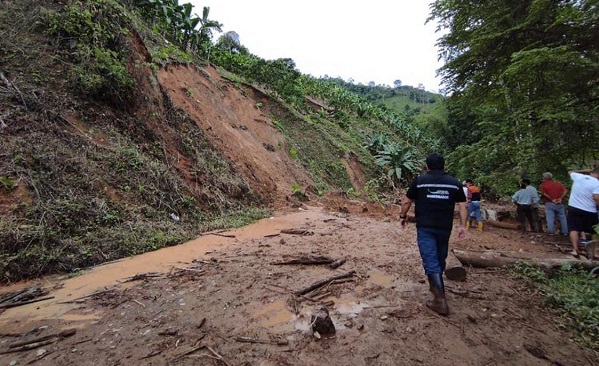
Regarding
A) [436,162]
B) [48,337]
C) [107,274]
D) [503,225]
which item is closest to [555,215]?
[503,225]

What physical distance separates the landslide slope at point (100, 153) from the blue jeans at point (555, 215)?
7528 millimetres

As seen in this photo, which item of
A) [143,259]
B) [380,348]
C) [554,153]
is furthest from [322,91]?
[380,348]

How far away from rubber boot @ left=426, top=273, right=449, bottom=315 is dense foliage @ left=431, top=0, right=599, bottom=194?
3.83 meters

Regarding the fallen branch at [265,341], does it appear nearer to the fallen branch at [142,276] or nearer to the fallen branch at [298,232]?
the fallen branch at [142,276]

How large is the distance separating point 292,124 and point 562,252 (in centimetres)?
1614

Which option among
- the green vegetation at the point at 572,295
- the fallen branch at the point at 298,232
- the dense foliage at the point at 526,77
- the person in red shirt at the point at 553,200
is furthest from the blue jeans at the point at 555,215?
the fallen branch at the point at 298,232

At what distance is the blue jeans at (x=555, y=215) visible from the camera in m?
7.61

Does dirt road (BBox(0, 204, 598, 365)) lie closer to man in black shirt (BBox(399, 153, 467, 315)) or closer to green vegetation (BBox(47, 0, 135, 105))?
man in black shirt (BBox(399, 153, 467, 315))

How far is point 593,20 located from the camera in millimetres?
5297

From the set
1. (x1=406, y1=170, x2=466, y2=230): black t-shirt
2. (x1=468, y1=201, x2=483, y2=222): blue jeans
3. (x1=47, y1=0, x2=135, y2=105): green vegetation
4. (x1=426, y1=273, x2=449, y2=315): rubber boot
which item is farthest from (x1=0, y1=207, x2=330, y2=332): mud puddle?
(x1=468, y1=201, x2=483, y2=222): blue jeans

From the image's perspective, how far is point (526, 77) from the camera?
588cm

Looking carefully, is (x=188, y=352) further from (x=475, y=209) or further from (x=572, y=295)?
(x=475, y=209)

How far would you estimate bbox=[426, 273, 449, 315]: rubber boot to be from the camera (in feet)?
10.9

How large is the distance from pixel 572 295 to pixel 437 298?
5.32 feet
